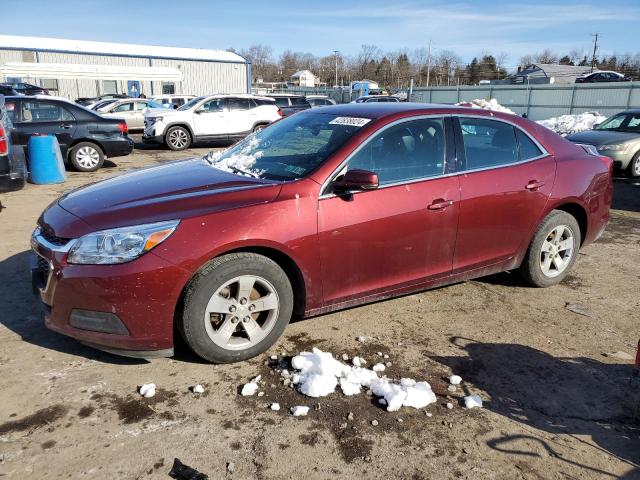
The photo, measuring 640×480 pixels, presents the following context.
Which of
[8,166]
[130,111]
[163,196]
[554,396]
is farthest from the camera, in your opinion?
[130,111]

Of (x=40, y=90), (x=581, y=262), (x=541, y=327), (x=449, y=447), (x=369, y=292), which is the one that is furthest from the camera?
(x=40, y=90)

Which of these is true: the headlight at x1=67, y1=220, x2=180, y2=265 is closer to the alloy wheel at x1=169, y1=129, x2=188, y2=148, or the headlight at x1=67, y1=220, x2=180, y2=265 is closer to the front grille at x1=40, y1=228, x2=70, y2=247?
the front grille at x1=40, y1=228, x2=70, y2=247

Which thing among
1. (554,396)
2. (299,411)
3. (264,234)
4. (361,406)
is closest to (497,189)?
(554,396)

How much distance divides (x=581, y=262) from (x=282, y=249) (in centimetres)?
389

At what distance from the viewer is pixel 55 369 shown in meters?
3.25

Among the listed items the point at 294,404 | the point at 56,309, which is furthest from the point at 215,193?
the point at 294,404

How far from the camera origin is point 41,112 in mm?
10812

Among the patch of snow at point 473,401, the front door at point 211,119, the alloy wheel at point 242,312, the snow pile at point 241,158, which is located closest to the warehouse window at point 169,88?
the front door at point 211,119

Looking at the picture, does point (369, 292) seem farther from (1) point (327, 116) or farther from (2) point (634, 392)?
(2) point (634, 392)

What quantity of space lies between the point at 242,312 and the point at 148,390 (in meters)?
0.71

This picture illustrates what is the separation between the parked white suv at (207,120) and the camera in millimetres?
15172

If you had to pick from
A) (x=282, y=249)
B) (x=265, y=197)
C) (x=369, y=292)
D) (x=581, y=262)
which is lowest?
(x=581, y=262)

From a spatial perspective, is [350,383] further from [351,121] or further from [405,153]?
[351,121]

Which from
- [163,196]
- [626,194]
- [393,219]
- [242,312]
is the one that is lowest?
[626,194]
